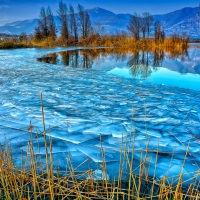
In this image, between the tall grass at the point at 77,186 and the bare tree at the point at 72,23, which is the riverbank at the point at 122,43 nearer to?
the bare tree at the point at 72,23

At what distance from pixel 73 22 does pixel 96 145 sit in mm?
33020

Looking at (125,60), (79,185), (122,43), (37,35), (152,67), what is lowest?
(79,185)

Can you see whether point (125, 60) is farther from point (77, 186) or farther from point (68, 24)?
point (68, 24)

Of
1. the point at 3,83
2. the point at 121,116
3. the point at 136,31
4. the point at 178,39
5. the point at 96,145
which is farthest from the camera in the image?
the point at 136,31

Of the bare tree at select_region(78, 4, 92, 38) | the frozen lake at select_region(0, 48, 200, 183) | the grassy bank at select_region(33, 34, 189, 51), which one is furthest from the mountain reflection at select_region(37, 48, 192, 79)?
the bare tree at select_region(78, 4, 92, 38)

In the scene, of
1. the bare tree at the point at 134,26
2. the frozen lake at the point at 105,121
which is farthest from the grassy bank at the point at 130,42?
the frozen lake at the point at 105,121

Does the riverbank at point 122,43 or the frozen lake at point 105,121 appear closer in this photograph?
the frozen lake at point 105,121

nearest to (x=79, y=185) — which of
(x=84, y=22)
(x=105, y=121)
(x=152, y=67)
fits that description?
(x=105, y=121)

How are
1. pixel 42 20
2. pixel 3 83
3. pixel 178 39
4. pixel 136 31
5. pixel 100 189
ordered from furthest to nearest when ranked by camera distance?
pixel 42 20
pixel 136 31
pixel 178 39
pixel 3 83
pixel 100 189

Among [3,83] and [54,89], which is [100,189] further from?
[3,83]

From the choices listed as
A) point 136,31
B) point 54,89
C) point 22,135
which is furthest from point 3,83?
point 136,31

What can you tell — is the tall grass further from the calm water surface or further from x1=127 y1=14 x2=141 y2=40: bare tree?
x1=127 y1=14 x2=141 y2=40: bare tree

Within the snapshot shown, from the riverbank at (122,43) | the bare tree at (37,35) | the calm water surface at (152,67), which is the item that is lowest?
the calm water surface at (152,67)

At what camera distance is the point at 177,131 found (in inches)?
86.5
